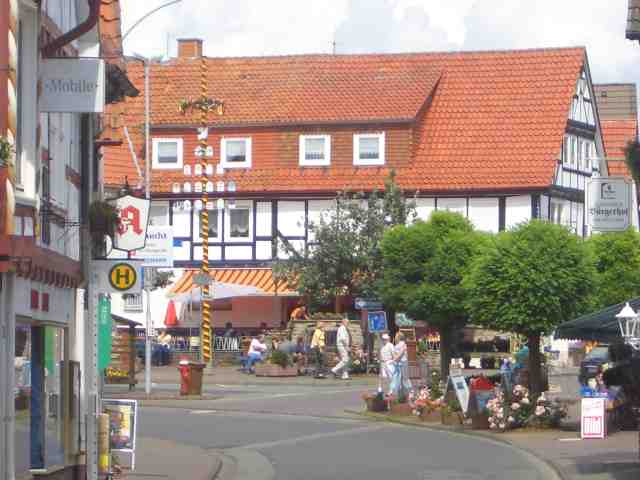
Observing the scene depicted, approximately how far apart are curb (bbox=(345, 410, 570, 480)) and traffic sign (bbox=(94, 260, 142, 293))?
639 cm

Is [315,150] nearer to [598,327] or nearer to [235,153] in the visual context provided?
[235,153]

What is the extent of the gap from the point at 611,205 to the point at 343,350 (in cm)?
1665

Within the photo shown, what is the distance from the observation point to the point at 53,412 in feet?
57.1

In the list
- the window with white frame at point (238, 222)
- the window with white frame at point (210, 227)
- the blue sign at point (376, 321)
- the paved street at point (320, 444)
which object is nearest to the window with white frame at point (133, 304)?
the window with white frame at point (210, 227)

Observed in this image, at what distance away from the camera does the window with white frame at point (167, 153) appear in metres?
63.5

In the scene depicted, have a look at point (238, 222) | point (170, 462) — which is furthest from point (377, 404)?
point (238, 222)

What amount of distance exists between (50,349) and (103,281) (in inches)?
50.4

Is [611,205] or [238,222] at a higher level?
[238,222]

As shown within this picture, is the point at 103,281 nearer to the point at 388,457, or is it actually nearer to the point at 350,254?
the point at 388,457

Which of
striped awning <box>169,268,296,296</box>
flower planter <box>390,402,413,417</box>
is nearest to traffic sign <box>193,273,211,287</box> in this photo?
striped awning <box>169,268,296,296</box>

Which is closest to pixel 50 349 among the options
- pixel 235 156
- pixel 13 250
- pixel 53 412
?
pixel 53 412

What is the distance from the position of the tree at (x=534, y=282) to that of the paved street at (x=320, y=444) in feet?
8.52

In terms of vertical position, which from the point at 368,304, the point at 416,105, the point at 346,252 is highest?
the point at 416,105

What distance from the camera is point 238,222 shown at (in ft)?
205
